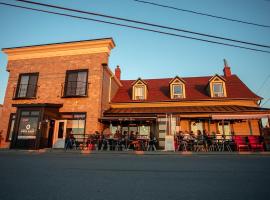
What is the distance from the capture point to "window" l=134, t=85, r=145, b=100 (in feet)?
68.3

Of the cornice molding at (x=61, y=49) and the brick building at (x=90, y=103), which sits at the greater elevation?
the cornice molding at (x=61, y=49)

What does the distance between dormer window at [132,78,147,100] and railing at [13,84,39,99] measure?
9821mm

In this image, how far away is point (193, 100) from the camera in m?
19.0

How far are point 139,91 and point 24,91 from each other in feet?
38.1

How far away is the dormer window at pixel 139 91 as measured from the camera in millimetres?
20797

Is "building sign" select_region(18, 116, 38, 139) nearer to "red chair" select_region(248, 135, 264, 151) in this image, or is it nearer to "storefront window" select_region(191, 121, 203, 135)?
"storefront window" select_region(191, 121, 203, 135)

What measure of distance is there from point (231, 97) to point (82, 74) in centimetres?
1472

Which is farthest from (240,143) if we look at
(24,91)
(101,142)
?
(24,91)

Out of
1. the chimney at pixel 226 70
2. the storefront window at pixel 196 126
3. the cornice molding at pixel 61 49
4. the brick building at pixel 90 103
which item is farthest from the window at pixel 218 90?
the cornice molding at pixel 61 49

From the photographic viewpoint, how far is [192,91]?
20922 mm

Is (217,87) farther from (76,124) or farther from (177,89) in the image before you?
(76,124)

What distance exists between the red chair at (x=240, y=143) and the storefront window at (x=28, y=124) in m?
15.3

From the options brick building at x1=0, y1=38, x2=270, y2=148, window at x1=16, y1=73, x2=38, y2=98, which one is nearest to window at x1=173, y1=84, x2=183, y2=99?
brick building at x1=0, y1=38, x2=270, y2=148

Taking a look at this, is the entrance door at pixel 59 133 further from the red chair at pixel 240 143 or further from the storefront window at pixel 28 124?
the red chair at pixel 240 143
